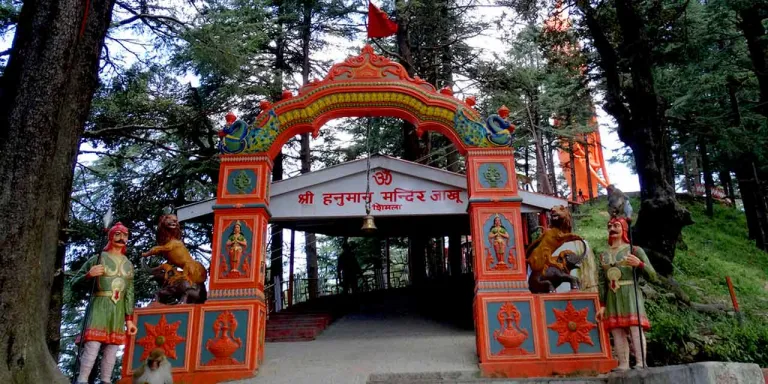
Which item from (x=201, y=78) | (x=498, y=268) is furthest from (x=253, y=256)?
(x=201, y=78)

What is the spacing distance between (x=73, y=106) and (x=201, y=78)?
9.02 m

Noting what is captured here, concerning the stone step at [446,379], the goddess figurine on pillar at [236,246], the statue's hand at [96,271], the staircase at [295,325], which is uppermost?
the goddess figurine on pillar at [236,246]

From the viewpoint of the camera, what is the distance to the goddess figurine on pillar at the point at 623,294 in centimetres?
558

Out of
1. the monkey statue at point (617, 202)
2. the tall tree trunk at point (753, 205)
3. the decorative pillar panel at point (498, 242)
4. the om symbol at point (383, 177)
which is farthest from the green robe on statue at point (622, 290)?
the tall tree trunk at point (753, 205)

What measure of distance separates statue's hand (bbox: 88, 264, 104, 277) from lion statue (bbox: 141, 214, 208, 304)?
1124 millimetres

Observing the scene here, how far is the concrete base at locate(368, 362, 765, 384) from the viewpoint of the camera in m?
3.51

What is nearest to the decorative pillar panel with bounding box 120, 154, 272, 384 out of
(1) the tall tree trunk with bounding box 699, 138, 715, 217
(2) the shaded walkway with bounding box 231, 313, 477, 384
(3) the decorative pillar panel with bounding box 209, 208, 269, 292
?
(3) the decorative pillar panel with bounding box 209, 208, 269, 292

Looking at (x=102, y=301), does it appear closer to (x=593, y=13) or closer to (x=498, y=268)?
(x=498, y=268)

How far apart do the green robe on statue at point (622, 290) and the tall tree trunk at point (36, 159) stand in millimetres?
5658

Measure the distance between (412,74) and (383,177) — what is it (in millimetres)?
5521

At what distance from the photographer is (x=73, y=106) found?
5.22 metres

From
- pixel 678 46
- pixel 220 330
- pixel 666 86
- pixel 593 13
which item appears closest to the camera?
pixel 220 330

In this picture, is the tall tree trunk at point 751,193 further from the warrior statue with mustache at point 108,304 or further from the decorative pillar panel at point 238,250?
the warrior statue with mustache at point 108,304

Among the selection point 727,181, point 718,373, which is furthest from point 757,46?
point 727,181
